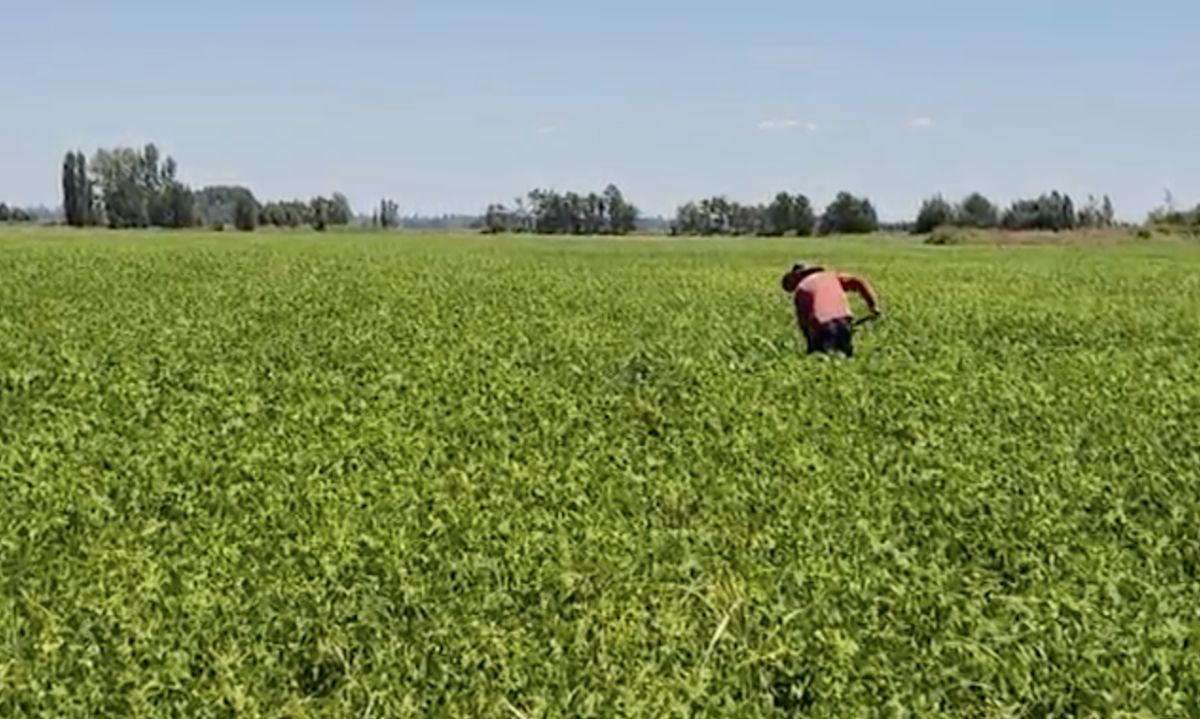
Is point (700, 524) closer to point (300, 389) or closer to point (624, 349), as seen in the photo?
point (300, 389)

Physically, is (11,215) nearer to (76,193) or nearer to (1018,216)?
(76,193)

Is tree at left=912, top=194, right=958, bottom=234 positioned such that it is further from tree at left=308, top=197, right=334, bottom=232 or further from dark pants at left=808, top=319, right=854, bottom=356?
dark pants at left=808, top=319, right=854, bottom=356

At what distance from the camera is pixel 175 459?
28.5 feet

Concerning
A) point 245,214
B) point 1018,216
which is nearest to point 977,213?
point 1018,216

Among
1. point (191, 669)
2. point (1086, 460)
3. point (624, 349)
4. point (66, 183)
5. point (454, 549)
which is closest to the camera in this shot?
point (191, 669)

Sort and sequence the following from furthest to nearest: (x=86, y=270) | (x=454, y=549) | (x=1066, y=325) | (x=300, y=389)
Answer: (x=86, y=270) → (x=1066, y=325) → (x=300, y=389) → (x=454, y=549)

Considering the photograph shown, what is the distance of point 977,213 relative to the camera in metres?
129

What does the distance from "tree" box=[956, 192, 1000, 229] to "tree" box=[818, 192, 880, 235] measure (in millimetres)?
8248

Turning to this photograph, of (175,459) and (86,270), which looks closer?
(175,459)

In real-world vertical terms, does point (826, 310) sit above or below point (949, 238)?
above

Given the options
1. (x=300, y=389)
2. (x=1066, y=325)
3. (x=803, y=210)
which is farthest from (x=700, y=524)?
(x=803, y=210)

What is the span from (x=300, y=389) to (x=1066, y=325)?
14.9m

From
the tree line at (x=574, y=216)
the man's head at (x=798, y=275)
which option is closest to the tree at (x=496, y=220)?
the tree line at (x=574, y=216)

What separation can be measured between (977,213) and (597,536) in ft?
418
